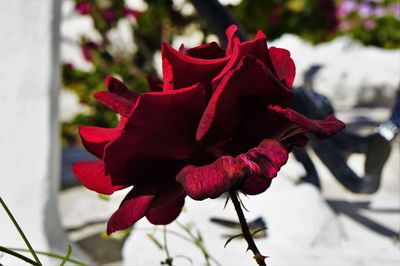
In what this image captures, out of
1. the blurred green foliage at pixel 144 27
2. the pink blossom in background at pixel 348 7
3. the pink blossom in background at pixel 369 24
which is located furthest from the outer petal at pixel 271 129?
the pink blossom in background at pixel 348 7

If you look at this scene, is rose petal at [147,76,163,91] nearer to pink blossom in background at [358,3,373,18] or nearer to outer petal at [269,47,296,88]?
outer petal at [269,47,296,88]

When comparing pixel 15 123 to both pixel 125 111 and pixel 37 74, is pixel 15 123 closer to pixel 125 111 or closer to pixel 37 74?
pixel 37 74

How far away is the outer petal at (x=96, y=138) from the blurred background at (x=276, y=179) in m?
0.29

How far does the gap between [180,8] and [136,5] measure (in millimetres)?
1832

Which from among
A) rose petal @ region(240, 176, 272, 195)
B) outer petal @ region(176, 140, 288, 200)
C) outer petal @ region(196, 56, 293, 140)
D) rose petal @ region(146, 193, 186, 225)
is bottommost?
rose petal @ region(146, 193, 186, 225)

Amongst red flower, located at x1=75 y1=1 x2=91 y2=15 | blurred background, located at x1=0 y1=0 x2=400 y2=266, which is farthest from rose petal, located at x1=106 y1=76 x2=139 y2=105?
red flower, located at x1=75 y1=1 x2=91 y2=15

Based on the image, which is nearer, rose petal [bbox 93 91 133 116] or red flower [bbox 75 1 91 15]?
rose petal [bbox 93 91 133 116]

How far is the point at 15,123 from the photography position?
1.13 meters

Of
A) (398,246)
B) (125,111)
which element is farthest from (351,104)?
(125,111)

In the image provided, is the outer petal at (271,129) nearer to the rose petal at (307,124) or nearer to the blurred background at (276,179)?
the rose petal at (307,124)

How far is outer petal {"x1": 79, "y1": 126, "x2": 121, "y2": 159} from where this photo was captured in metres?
0.57

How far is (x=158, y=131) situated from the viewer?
522mm

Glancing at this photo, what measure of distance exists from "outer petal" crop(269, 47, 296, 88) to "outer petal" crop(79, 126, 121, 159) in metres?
0.17

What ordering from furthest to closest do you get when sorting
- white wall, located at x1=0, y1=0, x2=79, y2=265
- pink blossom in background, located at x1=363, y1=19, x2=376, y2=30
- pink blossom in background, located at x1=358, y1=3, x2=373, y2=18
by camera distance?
pink blossom in background, located at x1=358, y1=3, x2=373, y2=18
pink blossom in background, located at x1=363, y1=19, x2=376, y2=30
white wall, located at x1=0, y1=0, x2=79, y2=265
